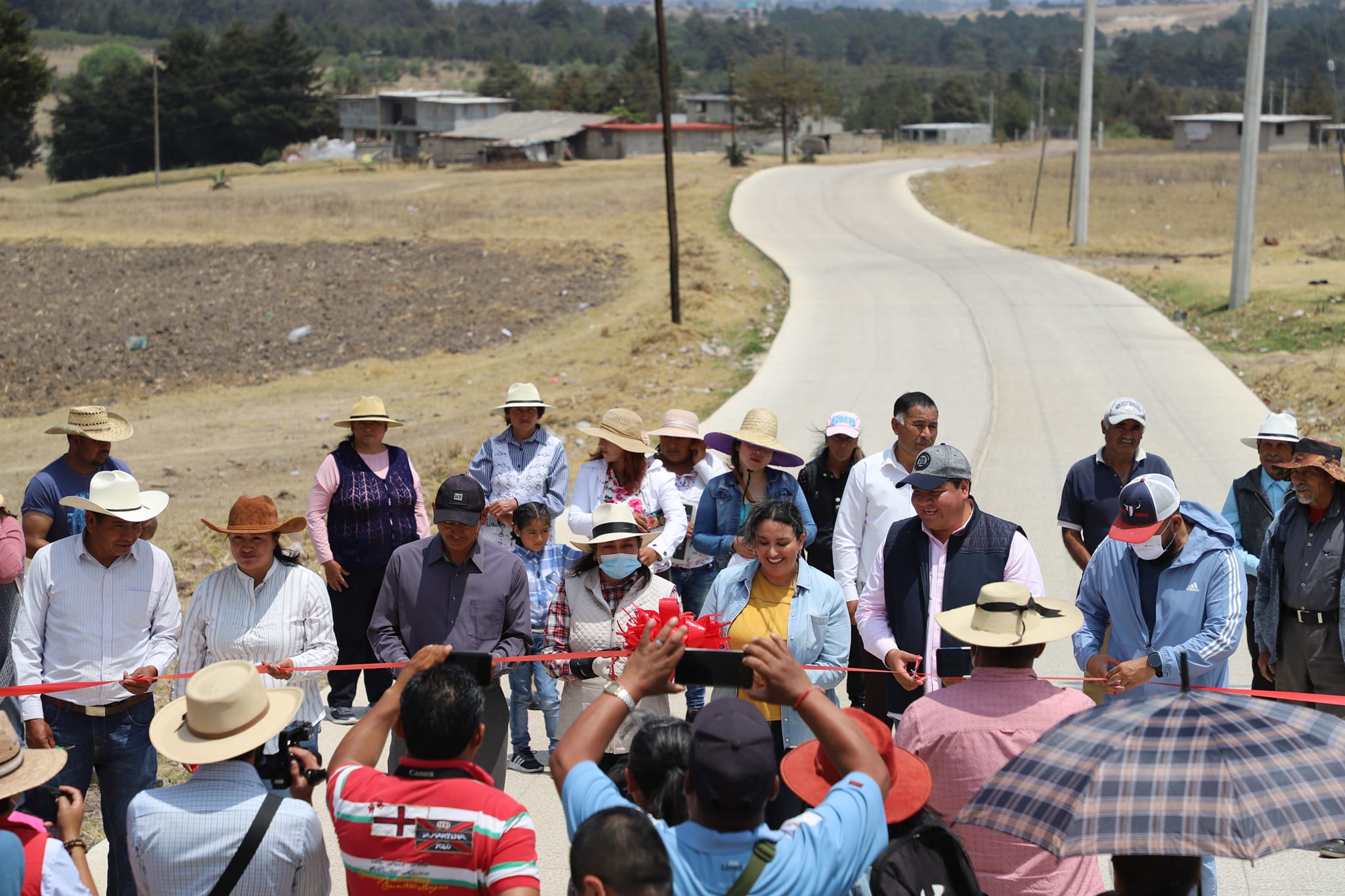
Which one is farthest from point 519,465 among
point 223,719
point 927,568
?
point 223,719

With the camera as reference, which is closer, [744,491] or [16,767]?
[16,767]

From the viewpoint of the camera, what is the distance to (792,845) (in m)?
3.07

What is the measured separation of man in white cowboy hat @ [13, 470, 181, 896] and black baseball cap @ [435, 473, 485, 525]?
4.19 ft

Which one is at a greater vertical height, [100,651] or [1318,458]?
[1318,458]

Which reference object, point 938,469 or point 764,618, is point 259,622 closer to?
point 764,618

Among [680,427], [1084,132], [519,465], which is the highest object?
[1084,132]

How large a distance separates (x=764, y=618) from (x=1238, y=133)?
9533 cm

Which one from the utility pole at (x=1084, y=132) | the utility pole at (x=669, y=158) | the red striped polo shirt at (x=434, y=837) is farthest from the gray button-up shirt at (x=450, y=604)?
the utility pole at (x=1084, y=132)

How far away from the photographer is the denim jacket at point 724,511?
7062 mm

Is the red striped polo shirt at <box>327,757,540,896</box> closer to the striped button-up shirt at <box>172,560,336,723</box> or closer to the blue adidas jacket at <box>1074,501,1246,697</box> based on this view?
the striped button-up shirt at <box>172,560,336,723</box>

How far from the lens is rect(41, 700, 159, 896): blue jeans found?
5348 mm

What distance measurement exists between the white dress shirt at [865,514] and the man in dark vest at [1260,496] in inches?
75.1

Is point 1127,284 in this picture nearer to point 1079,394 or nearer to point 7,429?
point 1079,394

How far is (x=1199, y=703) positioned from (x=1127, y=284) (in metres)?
26.1
